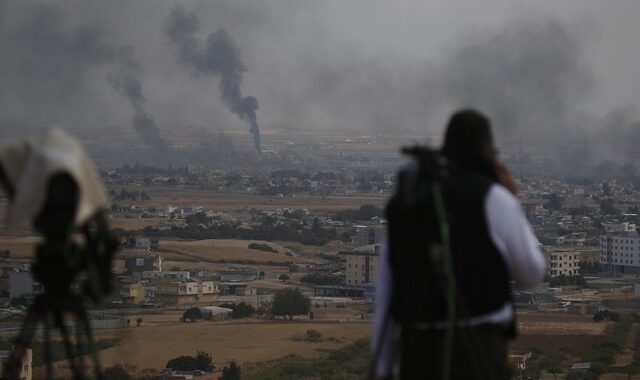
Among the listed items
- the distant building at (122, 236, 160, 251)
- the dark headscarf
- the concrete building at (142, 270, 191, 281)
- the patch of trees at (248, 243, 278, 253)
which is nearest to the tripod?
the dark headscarf

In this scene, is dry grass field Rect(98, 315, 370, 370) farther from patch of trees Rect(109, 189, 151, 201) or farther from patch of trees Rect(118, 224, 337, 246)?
patch of trees Rect(109, 189, 151, 201)

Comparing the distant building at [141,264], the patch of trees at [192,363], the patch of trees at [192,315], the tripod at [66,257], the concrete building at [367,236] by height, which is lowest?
the patch of trees at [192,363]

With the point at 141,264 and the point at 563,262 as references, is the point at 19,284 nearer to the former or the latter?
the point at 141,264

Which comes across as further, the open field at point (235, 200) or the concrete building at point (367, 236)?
the open field at point (235, 200)

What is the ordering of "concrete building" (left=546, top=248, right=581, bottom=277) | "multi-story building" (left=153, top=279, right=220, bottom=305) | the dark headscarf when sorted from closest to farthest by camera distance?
the dark headscarf, "multi-story building" (left=153, top=279, right=220, bottom=305), "concrete building" (left=546, top=248, right=581, bottom=277)

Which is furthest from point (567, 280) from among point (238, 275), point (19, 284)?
point (19, 284)

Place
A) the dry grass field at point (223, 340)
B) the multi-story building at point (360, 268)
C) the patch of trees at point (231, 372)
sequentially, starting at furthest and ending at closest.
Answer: the multi-story building at point (360, 268), the dry grass field at point (223, 340), the patch of trees at point (231, 372)

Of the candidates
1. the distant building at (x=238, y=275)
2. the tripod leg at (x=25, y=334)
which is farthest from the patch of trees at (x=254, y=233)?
Answer: the tripod leg at (x=25, y=334)

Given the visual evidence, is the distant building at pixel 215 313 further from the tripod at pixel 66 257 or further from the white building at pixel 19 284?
the tripod at pixel 66 257
